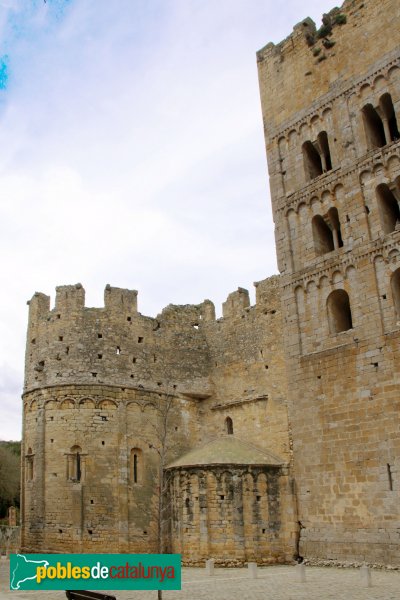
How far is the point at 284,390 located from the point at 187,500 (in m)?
5.30

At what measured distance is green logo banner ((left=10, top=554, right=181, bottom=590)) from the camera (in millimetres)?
9945

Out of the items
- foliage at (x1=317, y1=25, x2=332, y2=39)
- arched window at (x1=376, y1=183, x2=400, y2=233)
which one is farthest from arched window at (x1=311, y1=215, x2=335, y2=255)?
foliage at (x1=317, y1=25, x2=332, y2=39)

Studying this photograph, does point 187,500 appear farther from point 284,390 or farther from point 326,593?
point 326,593

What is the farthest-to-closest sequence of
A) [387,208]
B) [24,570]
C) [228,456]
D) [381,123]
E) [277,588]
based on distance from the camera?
[228,456] < [381,123] < [387,208] < [277,588] < [24,570]

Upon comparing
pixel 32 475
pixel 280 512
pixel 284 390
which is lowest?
pixel 280 512

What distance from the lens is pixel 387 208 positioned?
20359 millimetres

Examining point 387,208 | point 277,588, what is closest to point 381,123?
point 387,208

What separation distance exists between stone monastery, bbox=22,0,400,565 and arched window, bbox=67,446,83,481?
0.08 m

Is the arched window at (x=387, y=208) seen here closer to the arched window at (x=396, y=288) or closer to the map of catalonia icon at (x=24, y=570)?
the arched window at (x=396, y=288)

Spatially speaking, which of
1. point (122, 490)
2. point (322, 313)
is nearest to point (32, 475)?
point (122, 490)

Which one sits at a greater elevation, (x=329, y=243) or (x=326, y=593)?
(x=329, y=243)

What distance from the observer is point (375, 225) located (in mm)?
20000

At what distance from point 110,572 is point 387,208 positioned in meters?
14.4

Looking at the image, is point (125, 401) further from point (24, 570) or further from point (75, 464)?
point (24, 570)
